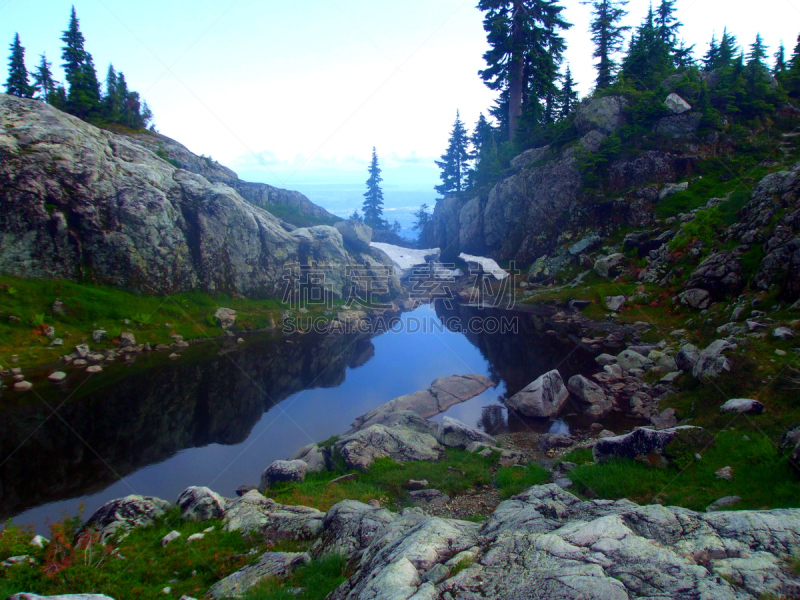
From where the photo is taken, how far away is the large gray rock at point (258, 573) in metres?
7.50

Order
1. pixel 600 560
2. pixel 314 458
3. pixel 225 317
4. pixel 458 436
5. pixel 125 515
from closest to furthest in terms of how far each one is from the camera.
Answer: pixel 600 560, pixel 125 515, pixel 314 458, pixel 458 436, pixel 225 317

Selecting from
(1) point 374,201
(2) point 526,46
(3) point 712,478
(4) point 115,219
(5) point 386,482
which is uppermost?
(2) point 526,46

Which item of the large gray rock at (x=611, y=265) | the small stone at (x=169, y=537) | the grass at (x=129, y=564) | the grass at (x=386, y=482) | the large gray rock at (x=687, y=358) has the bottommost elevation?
the grass at (x=386, y=482)

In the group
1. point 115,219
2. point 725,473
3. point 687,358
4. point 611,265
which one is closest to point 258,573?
point 725,473

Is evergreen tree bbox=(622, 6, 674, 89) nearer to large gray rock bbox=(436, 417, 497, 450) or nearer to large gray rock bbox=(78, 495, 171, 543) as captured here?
large gray rock bbox=(436, 417, 497, 450)

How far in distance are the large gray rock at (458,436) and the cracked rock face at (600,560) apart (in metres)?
9.57

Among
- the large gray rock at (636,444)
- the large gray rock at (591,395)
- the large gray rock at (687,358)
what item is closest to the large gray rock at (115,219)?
the large gray rock at (591,395)

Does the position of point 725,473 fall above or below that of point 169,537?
above

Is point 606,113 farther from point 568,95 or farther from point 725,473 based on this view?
point 725,473

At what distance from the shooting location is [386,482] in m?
13.5

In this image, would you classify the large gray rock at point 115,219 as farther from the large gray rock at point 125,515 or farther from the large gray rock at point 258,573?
the large gray rock at point 258,573

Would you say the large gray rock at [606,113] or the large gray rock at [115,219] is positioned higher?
the large gray rock at [606,113]

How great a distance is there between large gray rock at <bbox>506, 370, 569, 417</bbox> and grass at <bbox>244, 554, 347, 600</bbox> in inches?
570

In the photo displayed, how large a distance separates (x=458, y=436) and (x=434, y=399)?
251 inches
